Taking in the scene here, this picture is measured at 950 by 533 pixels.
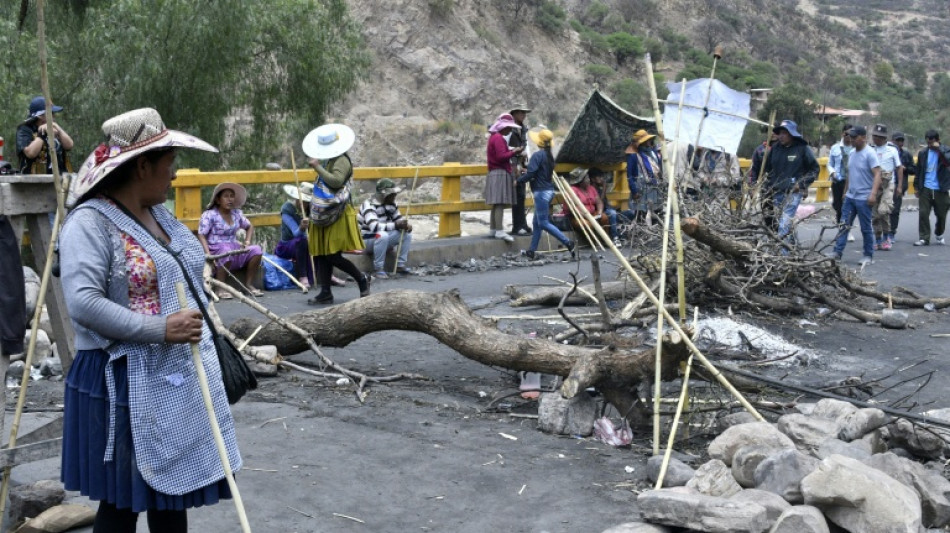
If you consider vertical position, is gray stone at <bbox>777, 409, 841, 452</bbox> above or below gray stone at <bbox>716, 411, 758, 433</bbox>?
above

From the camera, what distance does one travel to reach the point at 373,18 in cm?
4138

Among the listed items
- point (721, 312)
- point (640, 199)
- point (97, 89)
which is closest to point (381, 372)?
point (721, 312)

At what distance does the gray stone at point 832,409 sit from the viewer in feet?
19.2

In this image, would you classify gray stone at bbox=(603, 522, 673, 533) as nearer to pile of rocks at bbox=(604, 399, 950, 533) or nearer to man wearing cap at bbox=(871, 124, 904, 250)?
pile of rocks at bbox=(604, 399, 950, 533)

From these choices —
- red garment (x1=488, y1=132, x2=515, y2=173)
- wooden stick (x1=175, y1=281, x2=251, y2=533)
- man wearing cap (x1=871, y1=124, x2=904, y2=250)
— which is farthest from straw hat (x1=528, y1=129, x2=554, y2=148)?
wooden stick (x1=175, y1=281, x2=251, y2=533)

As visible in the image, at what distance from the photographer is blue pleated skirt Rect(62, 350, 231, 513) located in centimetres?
338

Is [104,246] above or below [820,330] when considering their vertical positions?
above

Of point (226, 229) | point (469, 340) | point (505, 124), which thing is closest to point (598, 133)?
point (505, 124)

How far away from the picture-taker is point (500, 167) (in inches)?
604

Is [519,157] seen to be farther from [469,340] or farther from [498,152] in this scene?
[469,340]

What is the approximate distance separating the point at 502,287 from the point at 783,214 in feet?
10.6

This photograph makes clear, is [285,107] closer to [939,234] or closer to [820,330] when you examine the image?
[939,234]

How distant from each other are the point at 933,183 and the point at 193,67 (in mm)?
12097

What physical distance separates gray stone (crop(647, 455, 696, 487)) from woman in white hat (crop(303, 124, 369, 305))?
5.66m
